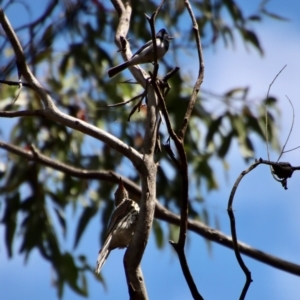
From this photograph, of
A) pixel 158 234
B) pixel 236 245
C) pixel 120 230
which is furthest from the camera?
pixel 158 234

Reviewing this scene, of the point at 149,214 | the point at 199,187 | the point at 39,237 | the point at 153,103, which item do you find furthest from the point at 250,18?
the point at 149,214

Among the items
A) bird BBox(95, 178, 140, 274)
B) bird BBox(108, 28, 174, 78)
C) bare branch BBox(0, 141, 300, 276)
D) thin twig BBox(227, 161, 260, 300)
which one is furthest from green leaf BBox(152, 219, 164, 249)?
thin twig BBox(227, 161, 260, 300)

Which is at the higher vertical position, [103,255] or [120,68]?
[120,68]

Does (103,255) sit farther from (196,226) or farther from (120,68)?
(196,226)

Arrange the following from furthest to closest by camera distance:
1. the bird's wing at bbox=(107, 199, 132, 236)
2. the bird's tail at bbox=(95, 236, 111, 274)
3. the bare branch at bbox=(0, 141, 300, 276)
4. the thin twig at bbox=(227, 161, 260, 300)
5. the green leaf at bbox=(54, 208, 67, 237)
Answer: the green leaf at bbox=(54, 208, 67, 237), the bare branch at bbox=(0, 141, 300, 276), the bird's wing at bbox=(107, 199, 132, 236), the bird's tail at bbox=(95, 236, 111, 274), the thin twig at bbox=(227, 161, 260, 300)

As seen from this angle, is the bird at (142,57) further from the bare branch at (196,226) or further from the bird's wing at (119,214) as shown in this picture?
the bare branch at (196,226)

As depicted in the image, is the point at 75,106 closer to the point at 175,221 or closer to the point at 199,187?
the point at 199,187

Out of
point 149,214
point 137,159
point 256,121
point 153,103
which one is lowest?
point 149,214

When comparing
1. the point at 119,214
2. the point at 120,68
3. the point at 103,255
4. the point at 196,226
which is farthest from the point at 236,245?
the point at 196,226

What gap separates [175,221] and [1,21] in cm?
149

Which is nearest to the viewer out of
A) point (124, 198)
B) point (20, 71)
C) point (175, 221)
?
point (20, 71)

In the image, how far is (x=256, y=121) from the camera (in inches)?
203

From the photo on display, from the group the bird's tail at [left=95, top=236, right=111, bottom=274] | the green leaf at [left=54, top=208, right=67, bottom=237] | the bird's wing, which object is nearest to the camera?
the bird's tail at [left=95, top=236, right=111, bottom=274]

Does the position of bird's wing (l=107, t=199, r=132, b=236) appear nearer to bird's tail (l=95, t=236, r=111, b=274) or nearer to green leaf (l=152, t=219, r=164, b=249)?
bird's tail (l=95, t=236, r=111, b=274)
